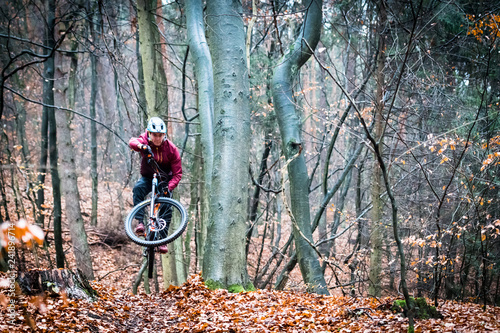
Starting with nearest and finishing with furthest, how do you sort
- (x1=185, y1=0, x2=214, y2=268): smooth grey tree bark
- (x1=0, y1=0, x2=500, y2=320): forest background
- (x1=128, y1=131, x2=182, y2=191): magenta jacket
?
1. (x1=0, y1=0, x2=500, y2=320): forest background
2. (x1=128, y1=131, x2=182, y2=191): magenta jacket
3. (x1=185, y1=0, x2=214, y2=268): smooth grey tree bark

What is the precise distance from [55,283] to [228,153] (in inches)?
123

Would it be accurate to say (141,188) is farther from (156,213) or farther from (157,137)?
(157,137)

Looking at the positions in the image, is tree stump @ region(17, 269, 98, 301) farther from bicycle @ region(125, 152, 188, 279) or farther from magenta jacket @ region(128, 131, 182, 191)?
magenta jacket @ region(128, 131, 182, 191)

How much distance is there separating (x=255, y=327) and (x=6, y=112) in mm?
14670

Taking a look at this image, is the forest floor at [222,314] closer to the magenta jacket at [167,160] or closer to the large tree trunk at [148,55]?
the magenta jacket at [167,160]

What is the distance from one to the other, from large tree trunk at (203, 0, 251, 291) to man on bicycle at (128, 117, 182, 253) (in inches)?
28.2

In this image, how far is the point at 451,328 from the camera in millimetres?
3861

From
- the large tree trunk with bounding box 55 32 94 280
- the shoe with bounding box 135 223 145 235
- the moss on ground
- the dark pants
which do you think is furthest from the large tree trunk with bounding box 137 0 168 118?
the moss on ground

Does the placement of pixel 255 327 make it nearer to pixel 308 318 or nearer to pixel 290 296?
pixel 308 318

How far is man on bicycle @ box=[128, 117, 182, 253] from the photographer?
576 cm

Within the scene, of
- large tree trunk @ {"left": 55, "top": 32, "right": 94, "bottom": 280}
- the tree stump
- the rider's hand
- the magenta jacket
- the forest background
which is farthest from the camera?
large tree trunk @ {"left": 55, "top": 32, "right": 94, "bottom": 280}

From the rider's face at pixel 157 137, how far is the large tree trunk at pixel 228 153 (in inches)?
35.3

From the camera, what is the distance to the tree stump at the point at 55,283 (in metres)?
4.78

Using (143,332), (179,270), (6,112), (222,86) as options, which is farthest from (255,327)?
(6,112)
